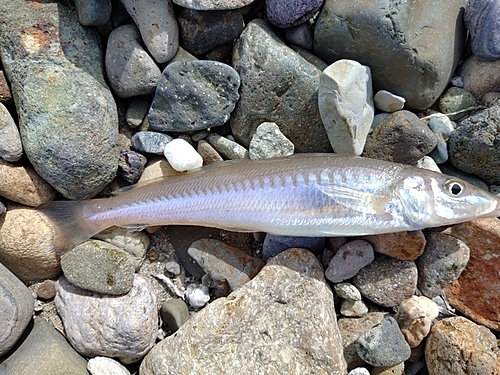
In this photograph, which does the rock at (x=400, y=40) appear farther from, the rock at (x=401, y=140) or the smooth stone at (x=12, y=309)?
the smooth stone at (x=12, y=309)

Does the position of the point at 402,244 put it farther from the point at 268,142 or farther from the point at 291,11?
the point at 291,11

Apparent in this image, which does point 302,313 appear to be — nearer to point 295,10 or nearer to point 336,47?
point 336,47

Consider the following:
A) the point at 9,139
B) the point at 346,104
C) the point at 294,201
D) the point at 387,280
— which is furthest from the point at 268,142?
the point at 9,139

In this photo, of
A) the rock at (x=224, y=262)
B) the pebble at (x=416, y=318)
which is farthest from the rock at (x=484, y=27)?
the rock at (x=224, y=262)

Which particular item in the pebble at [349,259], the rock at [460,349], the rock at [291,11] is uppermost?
the rock at [291,11]

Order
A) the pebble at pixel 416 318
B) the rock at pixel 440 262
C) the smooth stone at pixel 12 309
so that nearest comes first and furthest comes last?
the smooth stone at pixel 12 309
the pebble at pixel 416 318
the rock at pixel 440 262

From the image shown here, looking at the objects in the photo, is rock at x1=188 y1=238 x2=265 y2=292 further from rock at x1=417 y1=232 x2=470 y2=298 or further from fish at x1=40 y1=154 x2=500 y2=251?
rock at x1=417 y1=232 x2=470 y2=298

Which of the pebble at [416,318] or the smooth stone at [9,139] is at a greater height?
the smooth stone at [9,139]
